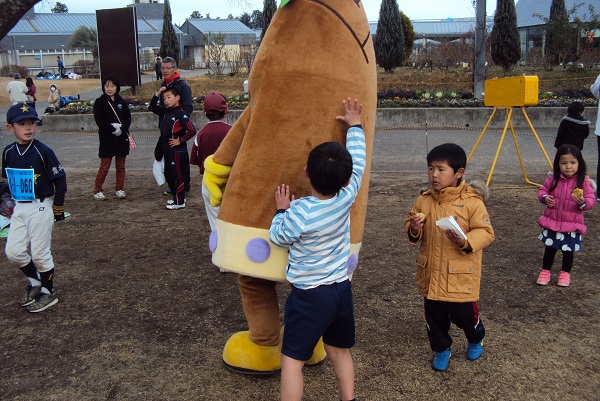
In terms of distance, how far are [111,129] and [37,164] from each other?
3.68m

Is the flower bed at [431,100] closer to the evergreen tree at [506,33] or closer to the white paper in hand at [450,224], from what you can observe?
the evergreen tree at [506,33]

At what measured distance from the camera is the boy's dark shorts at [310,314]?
277 centimetres

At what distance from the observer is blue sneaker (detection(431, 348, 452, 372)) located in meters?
3.45

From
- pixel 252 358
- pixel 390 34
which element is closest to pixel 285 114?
pixel 252 358

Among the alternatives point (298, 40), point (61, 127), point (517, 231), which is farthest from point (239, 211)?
point (61, 127)

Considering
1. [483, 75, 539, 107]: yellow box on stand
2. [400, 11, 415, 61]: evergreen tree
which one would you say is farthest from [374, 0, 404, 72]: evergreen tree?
[483, 75, 539, 107]: yellow box on stand

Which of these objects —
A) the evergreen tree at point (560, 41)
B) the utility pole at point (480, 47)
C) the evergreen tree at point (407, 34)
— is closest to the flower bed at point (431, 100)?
the utility pole at point (480, 47)

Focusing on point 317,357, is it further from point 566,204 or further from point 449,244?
point 566,204

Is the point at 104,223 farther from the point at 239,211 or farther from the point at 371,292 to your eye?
the point at 239,211

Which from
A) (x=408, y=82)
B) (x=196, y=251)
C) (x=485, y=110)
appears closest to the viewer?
(x=196, y=251)

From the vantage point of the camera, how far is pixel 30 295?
14.8ft

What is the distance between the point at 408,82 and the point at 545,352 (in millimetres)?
17836

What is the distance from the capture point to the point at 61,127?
53.6 feet

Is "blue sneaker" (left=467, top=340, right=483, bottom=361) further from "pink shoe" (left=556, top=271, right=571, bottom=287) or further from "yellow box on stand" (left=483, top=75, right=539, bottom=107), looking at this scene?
"yellow box on stand" (left=483, top=75, right=539, bottom=107)
